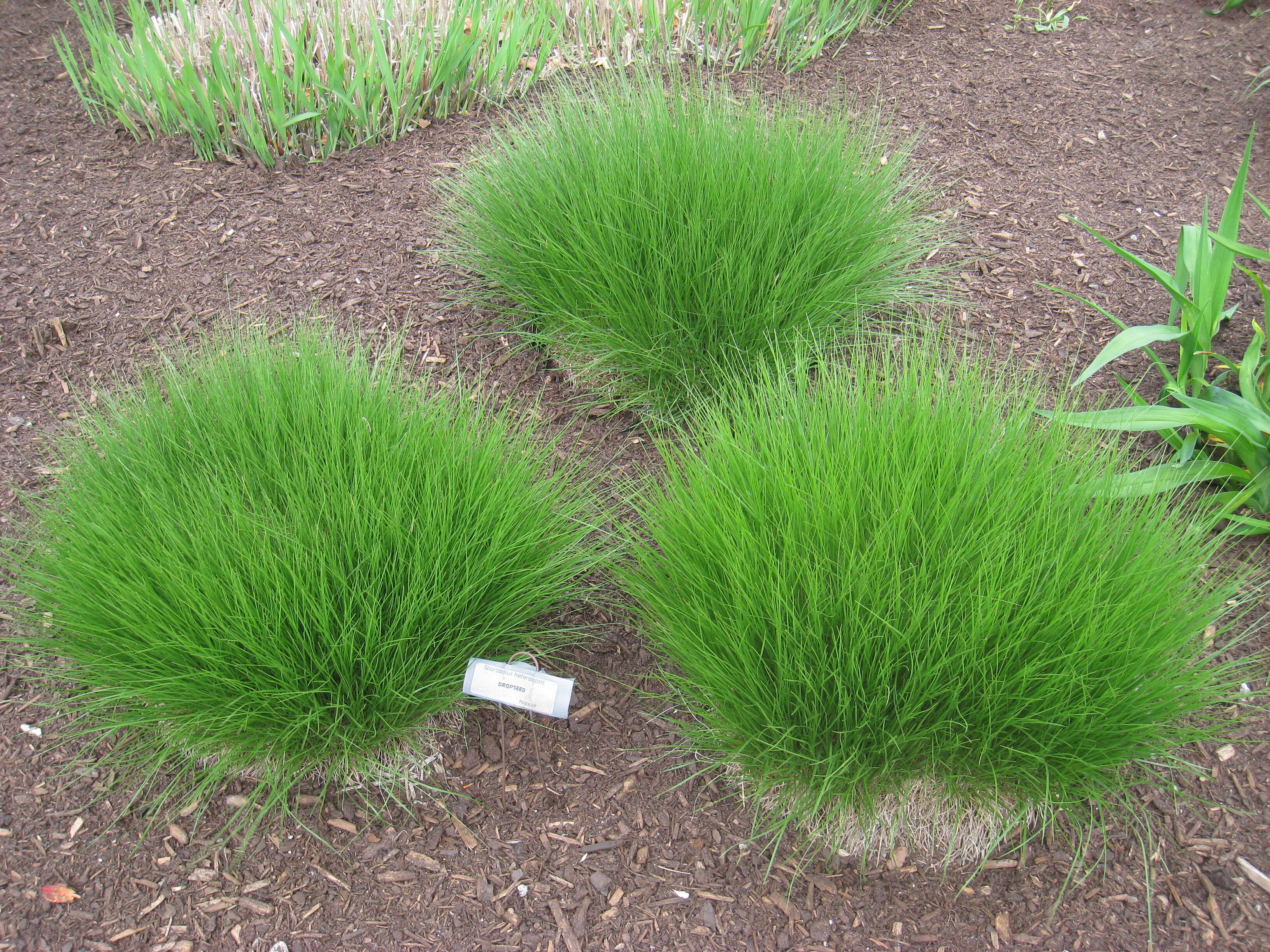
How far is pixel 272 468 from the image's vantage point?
1.67 meters

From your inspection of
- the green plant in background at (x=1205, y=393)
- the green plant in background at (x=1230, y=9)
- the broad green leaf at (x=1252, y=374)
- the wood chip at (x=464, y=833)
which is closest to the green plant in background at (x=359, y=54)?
the green plant in background at (x=1230, y=9)

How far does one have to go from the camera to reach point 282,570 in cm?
151

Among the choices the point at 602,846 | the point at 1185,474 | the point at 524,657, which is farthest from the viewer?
the point at 1185,474

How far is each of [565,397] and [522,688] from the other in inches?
44.0

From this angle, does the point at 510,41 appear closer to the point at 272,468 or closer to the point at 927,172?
the point at 927,172

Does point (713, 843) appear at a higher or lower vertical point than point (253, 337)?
lower

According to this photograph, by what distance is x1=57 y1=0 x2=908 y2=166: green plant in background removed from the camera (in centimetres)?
307

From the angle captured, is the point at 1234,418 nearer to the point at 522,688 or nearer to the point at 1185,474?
the point at 1185,474

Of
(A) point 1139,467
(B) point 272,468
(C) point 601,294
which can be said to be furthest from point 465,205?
(A) point 1139,467

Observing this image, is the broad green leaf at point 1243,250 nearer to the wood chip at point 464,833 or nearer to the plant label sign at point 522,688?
the plant label sign at point 522,688

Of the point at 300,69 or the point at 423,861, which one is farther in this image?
the point at 300,69

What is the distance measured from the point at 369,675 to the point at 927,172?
2568mm

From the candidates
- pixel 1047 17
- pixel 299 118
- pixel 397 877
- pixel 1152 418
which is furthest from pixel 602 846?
pixel 1047 17

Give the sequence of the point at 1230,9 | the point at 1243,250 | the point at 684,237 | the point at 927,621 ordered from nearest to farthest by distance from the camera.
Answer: the point at 927,621
the point at 1243,250
the point at 684,237
the point at 1230,9
